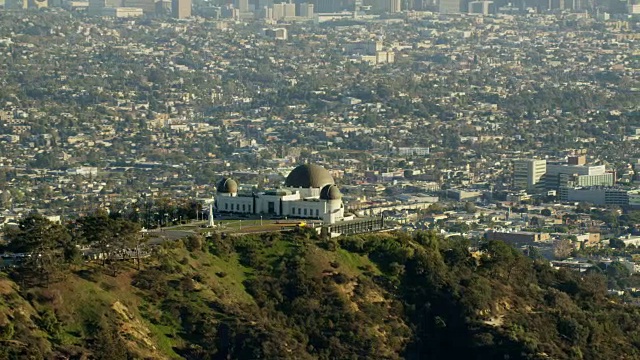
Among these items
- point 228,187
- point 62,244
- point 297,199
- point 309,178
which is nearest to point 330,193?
point 297,199

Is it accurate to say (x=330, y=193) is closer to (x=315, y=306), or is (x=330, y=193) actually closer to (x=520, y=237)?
(x=315, y=306)

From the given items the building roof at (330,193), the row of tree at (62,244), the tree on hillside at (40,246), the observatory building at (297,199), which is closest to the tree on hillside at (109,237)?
the row of tree at (62,244)

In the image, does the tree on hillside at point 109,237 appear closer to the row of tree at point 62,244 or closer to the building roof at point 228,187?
the row of tree at point 62,244

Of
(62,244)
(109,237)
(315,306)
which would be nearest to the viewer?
(62,244)

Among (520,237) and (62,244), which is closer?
(62,244)

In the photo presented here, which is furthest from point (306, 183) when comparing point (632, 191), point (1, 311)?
point (632, 191)
